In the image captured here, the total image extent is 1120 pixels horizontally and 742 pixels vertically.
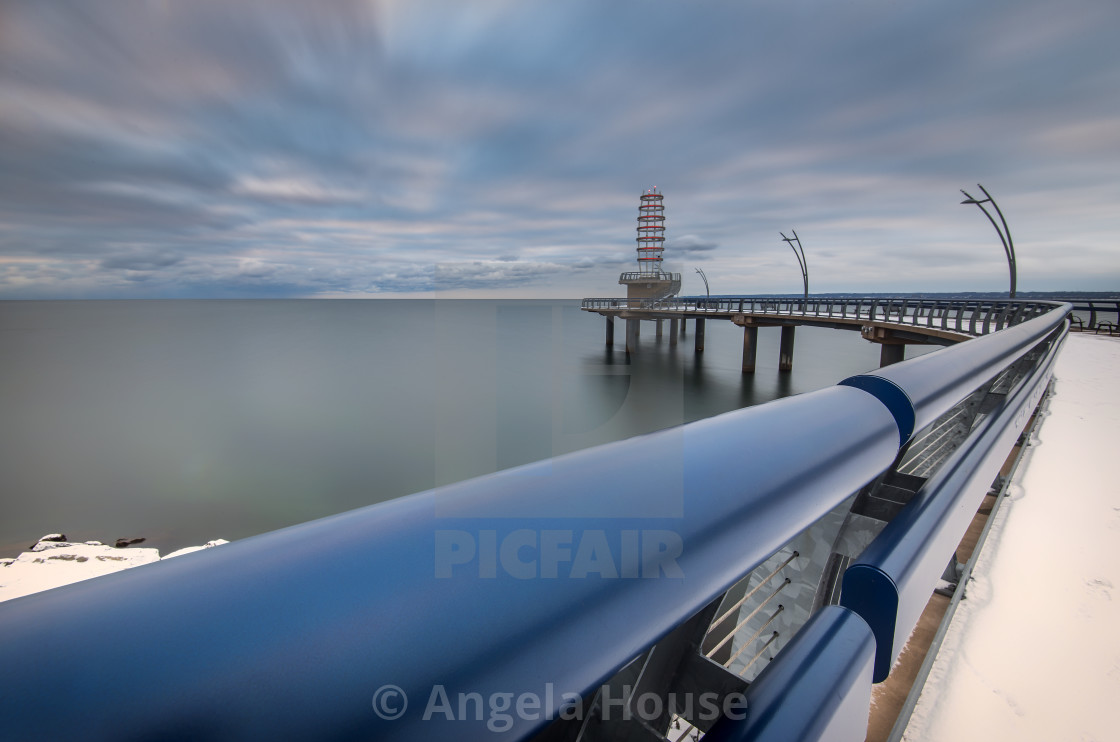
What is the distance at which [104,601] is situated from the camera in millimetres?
336

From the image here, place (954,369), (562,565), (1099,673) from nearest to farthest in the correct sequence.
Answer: (562,565), (954,369), (1099,673)

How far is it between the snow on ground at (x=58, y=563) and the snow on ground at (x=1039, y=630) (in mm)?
9823

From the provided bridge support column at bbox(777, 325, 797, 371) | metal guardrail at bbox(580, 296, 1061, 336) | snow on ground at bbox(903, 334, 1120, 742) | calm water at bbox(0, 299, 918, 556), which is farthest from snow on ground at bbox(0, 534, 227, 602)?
bridge support column at bbox(777, 325, 797, 371)

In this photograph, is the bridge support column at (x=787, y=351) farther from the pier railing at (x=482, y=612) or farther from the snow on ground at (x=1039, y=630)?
the pier railing at (x=482, y=612)

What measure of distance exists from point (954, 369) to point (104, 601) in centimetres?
148

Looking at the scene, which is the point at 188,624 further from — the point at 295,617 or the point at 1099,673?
the point at 1099,673

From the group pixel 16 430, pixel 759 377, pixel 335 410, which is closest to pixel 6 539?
pixel 335 410

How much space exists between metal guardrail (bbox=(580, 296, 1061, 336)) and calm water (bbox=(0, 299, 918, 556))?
13.3ft

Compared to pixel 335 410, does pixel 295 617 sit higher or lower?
higher

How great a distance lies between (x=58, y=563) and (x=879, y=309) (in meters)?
42.1

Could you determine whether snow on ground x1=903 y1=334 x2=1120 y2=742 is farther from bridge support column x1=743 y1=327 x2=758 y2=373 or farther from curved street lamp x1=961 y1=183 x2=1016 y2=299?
bridge support column x1=743 y1=327 x2=758 y2=373

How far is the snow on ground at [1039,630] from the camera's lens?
1.23 metres

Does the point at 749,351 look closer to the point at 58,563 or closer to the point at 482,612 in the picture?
the point at 58,563

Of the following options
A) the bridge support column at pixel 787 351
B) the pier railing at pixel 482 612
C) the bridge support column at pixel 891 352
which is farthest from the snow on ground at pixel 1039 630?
the bridge support column at pixel 787 351
